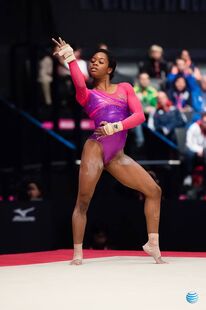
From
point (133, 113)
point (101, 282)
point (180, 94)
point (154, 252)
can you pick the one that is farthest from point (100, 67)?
point (180, 94)

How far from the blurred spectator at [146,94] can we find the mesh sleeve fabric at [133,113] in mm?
5445

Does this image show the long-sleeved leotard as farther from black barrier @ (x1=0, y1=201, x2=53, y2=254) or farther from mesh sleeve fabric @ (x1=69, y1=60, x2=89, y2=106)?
black barrier @ (x1=0, y1=201, x2=53, y2=254)

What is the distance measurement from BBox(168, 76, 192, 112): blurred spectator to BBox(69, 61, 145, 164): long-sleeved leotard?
19.4ft

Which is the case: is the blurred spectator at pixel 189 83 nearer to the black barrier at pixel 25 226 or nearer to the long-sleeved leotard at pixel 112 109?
the black barrier at pixel 25 226

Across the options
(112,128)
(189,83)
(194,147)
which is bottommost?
(194,147)

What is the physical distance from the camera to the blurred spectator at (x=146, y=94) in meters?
14.3

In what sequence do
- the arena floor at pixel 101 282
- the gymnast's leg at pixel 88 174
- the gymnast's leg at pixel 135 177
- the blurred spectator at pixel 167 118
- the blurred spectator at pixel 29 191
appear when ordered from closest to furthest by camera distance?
the arena floor at pixel 101 282 < the gymnast's leg at pixel 88 174 < the gymnast's leg at pixel 135 177 < the blurred spectator at pixel 29 191 < the blurred spectator at pixel 167 118

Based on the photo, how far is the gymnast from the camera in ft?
28.5

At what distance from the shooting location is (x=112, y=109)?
8.73 meters

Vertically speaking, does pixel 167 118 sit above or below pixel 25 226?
above

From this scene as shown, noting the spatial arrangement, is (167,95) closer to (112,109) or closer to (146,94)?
(146,94)

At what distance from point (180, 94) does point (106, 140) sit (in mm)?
6103

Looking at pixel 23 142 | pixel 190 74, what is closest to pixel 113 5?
pixel 190 74

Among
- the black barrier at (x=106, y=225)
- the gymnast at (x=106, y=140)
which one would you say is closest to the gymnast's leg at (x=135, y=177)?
the gymnast at (x=106, y=140)
